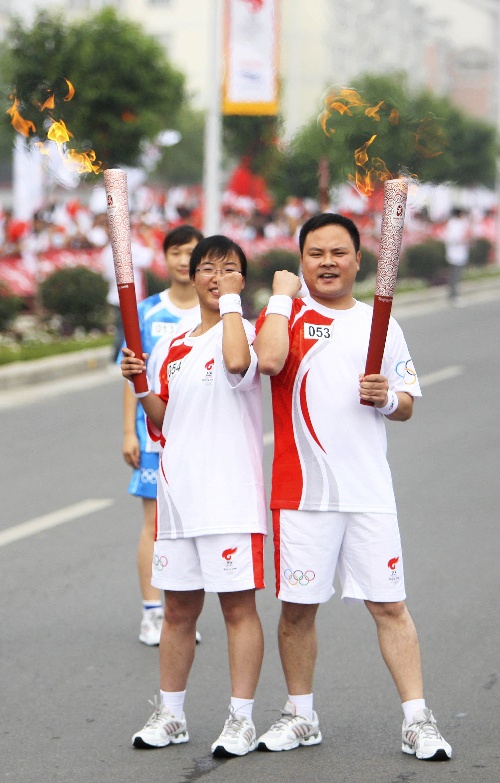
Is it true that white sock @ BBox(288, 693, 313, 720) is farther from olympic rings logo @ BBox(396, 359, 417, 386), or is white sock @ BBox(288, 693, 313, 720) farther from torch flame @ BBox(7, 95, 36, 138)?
torch flame @ BBox(7, 95, 36, 138)

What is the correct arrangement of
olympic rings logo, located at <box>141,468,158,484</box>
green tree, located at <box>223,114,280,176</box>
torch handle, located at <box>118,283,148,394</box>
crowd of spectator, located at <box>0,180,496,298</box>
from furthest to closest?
green tree, located at <box>223,114,280,176</box>, crowd of spectator, located at <box>0,180,496,298</box>, olympic rings logo, located at <box>141,468,158,484</box>, torch handle, located at <box>118,283,148,394</box>

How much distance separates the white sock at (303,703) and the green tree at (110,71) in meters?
18.9

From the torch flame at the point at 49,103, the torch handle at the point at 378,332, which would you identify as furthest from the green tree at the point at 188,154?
the torch handle at the point at 378,332

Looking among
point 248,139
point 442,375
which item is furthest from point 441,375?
point 248,139

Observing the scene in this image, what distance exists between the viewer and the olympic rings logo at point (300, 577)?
4.65 metres

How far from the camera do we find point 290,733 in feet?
15.8

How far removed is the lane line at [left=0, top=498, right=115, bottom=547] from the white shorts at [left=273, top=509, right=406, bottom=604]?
3860mm

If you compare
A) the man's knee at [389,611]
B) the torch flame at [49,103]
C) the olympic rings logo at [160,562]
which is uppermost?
the torch flame at [49,103]

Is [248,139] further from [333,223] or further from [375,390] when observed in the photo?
[375,390]

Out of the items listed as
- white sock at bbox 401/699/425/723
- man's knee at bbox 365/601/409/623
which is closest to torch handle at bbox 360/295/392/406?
man's knee at bbox 365/601/409/623

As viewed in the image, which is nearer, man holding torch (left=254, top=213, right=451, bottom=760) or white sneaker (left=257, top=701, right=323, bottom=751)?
man holding torch (left=254, top=213, right=451, bottom=760)

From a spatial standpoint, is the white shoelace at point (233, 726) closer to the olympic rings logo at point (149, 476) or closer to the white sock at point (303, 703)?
the white sock at point (303, 703)

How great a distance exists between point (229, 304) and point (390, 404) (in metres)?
0.59

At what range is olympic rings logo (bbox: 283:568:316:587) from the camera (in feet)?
15.3
